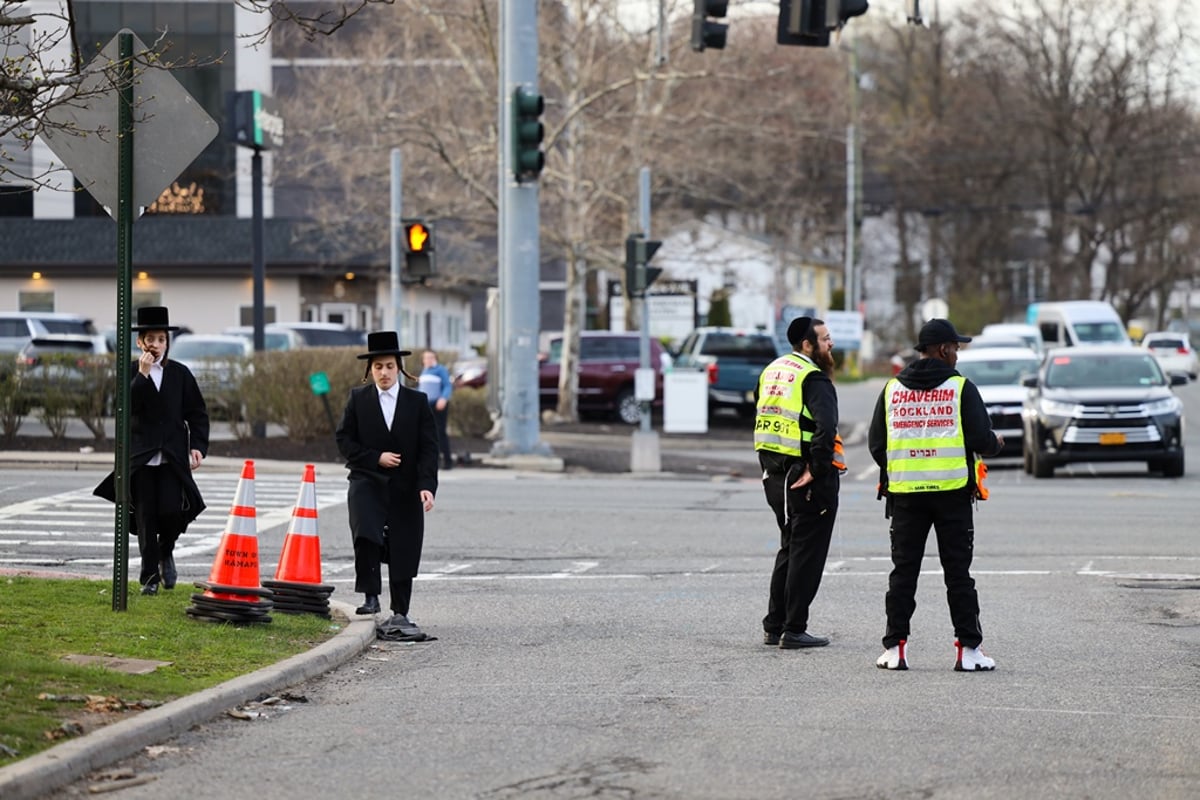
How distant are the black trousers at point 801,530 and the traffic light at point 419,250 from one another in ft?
54.6

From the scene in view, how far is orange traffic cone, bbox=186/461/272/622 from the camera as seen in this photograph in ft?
36.8

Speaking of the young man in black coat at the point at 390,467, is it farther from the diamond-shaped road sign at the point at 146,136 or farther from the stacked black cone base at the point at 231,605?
the diamond-shaped road sign at the point at 146,136

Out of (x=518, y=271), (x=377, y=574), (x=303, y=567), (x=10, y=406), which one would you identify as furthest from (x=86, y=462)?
(x=377, y=574)

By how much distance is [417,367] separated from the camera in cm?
3170

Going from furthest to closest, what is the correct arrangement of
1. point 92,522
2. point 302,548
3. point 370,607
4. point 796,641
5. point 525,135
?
point 525,135 < point 92,522 < point 370,607 < point 302,548 < point 796,641

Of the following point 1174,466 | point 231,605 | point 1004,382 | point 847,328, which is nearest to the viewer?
point 231,605

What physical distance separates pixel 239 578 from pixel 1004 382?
21688 mm

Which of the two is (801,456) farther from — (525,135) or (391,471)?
(525,135)

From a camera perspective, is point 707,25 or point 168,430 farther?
point 707,25

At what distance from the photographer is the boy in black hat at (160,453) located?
1263cm

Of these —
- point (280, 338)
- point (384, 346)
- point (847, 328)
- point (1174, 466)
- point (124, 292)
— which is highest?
point (847, 328)

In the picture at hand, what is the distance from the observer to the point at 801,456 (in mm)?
10945

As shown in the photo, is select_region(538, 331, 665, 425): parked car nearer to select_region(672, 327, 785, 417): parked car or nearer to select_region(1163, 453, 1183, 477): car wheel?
select_region(672, 327, 785, 417): parked car

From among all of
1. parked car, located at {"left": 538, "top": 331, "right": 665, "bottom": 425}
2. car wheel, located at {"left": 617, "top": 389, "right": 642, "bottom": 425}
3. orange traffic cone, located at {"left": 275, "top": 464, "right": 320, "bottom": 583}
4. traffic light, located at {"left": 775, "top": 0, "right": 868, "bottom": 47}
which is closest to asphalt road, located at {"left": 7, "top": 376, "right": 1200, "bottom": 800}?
orange traffic cone, located at {"left": 275, "top": 464, "right": 320, "bottom": 583}
